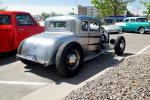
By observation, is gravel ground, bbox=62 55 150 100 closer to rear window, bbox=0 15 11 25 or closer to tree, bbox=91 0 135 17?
rear window, bbox=0 15 11 25

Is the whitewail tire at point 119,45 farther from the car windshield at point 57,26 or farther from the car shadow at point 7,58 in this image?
the car shadow at point 7,58

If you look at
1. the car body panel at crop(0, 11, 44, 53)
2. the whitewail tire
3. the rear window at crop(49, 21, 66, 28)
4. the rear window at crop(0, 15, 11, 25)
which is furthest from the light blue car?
the rear window at crop(49, 21, 66, 28)

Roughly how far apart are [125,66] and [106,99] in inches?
107

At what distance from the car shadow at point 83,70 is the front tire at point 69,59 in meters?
0.18

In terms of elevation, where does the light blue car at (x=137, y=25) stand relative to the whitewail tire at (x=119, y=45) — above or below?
above

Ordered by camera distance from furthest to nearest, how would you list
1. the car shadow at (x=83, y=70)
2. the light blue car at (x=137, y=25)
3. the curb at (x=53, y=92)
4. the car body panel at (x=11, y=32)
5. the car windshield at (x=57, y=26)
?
the light blue car at (x=137, y=25) → the car body panel at (x=11, y=32) → the car windshield at (x=57, y=26) → the car shadow at (x=83, y=70) → the curb at (x=53, y=92)

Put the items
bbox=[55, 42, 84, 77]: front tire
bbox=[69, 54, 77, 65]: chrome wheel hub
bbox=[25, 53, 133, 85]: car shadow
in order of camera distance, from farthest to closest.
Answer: bbox=[69, 54, 77, 65]: chrome wheel hub
bbox=[25, 53, 133, 85]: car shadow
bbox=[55, 42, 84, 77]: front tire

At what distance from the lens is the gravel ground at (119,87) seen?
14.9 ft

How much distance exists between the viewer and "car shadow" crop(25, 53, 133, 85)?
268 inches

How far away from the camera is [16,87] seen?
6203 millimetres

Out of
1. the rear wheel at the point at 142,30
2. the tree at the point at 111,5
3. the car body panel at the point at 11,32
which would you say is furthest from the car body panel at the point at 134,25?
the tree at the point at 111,5

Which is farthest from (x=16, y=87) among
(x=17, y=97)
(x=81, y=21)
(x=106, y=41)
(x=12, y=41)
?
(x=106, y=41)

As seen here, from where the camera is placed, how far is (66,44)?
275 inches

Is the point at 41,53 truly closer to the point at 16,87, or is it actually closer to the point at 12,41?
the point at 16,87
